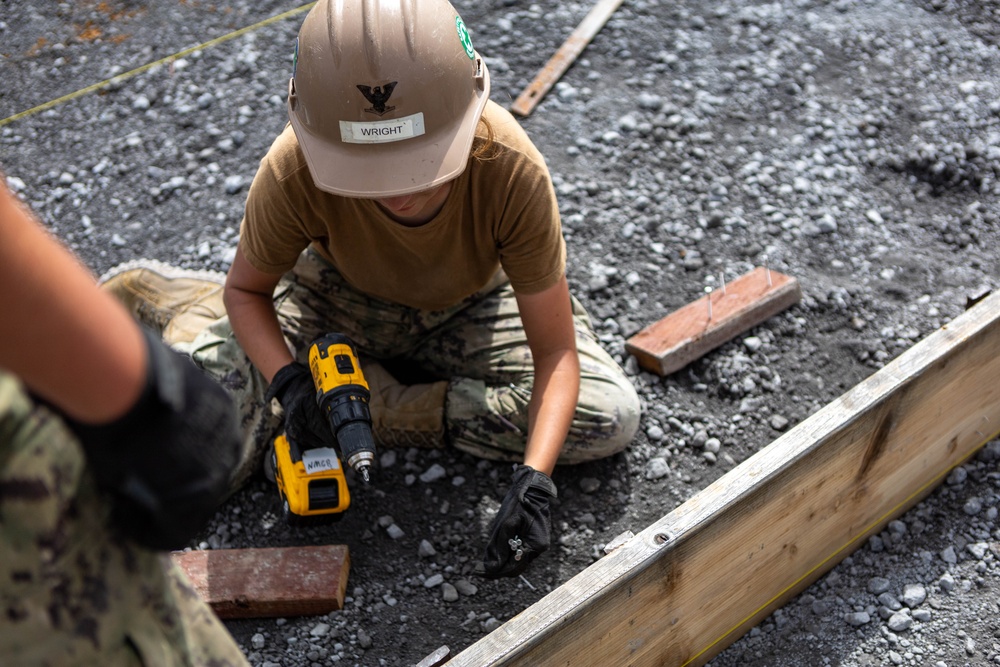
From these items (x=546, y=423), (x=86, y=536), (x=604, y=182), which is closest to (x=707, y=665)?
(x=546, y=423)

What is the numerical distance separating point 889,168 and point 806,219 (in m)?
0.56

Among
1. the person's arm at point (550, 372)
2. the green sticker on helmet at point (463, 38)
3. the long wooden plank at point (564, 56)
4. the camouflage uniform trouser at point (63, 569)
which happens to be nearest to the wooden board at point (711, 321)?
the person's arm at point (550, 372)

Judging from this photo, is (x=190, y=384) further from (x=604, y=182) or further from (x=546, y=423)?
(x=604, y=182)

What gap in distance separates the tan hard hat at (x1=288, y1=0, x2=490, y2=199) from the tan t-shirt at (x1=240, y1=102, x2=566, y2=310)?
7.1 inches

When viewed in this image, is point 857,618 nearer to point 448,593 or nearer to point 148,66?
point 448,593

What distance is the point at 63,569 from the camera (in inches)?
46.3

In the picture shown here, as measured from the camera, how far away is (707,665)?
2631 mm

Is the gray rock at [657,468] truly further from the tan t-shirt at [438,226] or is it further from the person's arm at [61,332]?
the person's arm at [61,332]

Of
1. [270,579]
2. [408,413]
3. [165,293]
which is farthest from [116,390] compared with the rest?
[165,293]

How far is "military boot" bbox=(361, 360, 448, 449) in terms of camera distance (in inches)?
122

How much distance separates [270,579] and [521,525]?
734 millimetres

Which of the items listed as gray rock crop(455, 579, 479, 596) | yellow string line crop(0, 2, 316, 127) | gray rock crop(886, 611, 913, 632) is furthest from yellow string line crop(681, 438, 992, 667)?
yellow string line crop(0, 2, 316, 127)

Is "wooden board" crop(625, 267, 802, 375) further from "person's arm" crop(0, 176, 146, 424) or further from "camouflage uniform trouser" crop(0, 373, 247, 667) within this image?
"person's arm" crop(0, 176, 146, 424)

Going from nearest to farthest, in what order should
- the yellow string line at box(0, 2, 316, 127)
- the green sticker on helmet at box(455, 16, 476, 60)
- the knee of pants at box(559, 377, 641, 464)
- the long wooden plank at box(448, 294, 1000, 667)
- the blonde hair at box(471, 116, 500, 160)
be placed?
the long wooden plank at box(448, 294, 1000, 667) → the green sticker on helmet at box(455, 16, 476, 60) → the blonde hair at box(471, 116, 500, 160) → the knee of pants at box(559, 377, 641, 464) → the yellow string line at box(0, 2, 316, 127)
